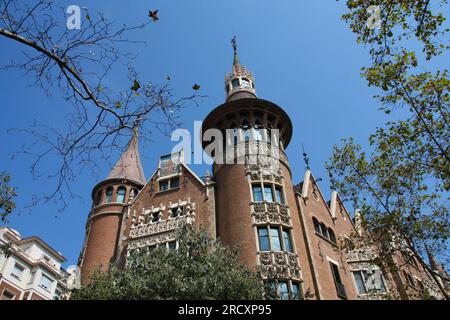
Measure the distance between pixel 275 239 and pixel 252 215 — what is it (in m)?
1.94

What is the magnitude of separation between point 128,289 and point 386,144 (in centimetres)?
1191

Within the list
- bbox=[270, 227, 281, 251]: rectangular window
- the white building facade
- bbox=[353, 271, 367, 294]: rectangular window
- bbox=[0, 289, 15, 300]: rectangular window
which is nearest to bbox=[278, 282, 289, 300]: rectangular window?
bbox=[270, 227, 281, 251]: rectangular window

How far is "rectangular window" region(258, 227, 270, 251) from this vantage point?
2141 cm

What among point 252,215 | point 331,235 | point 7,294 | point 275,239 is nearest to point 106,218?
point 252,215

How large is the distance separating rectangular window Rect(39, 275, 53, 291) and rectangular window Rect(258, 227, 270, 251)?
33097 mm

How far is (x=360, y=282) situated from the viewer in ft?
81.5

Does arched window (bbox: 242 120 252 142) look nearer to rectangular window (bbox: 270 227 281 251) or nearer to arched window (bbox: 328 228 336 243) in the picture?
rectangular window (bbox: 270 227 281 251)

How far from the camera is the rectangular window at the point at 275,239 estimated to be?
21531mm

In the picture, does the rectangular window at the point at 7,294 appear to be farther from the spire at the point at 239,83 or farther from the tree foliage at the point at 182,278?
the spire at the point at 239,83

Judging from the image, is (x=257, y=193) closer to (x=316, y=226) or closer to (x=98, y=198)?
(x=316, y=226)

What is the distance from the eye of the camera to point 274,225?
22.4 meters

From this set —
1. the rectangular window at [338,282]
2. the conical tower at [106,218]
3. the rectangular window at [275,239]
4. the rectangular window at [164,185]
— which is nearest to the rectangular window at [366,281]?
the rectangular window at [338,282]

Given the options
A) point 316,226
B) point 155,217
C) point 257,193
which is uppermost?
point 155,217
